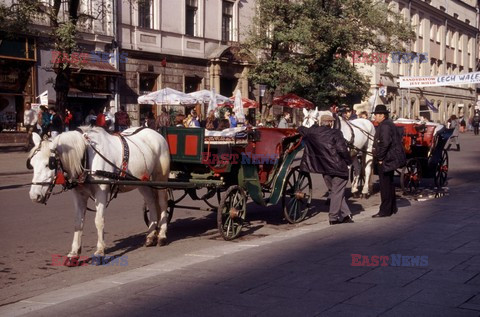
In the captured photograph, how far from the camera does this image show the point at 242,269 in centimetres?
663

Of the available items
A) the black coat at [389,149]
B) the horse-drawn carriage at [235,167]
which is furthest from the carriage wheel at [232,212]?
the black coat at [389,149]

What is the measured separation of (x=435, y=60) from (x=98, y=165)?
188 feet

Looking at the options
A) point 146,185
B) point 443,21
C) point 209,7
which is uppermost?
point 443,21

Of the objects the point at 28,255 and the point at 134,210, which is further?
the point at 134,210

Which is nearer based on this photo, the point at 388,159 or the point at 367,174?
the point at 388,159

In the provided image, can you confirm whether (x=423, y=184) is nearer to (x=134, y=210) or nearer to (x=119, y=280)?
(x=134, y=210)

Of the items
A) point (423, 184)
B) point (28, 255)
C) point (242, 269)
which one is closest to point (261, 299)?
point (242, 269)

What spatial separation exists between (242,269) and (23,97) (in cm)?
2011

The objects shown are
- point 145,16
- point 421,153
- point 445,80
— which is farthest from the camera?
point 445,80

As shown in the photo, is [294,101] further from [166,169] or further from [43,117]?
[166,169]

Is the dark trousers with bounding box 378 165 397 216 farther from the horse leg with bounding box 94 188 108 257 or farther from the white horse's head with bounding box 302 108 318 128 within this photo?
the horse leg with bounding box 94 188 108 257

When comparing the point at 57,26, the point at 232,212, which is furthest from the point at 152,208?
the point at 57,26

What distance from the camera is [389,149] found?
10.5 metres

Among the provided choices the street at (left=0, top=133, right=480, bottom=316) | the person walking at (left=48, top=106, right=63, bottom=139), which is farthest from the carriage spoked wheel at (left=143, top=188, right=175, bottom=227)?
the person walking at (left=48, top=106, right=63, bottom=139)
